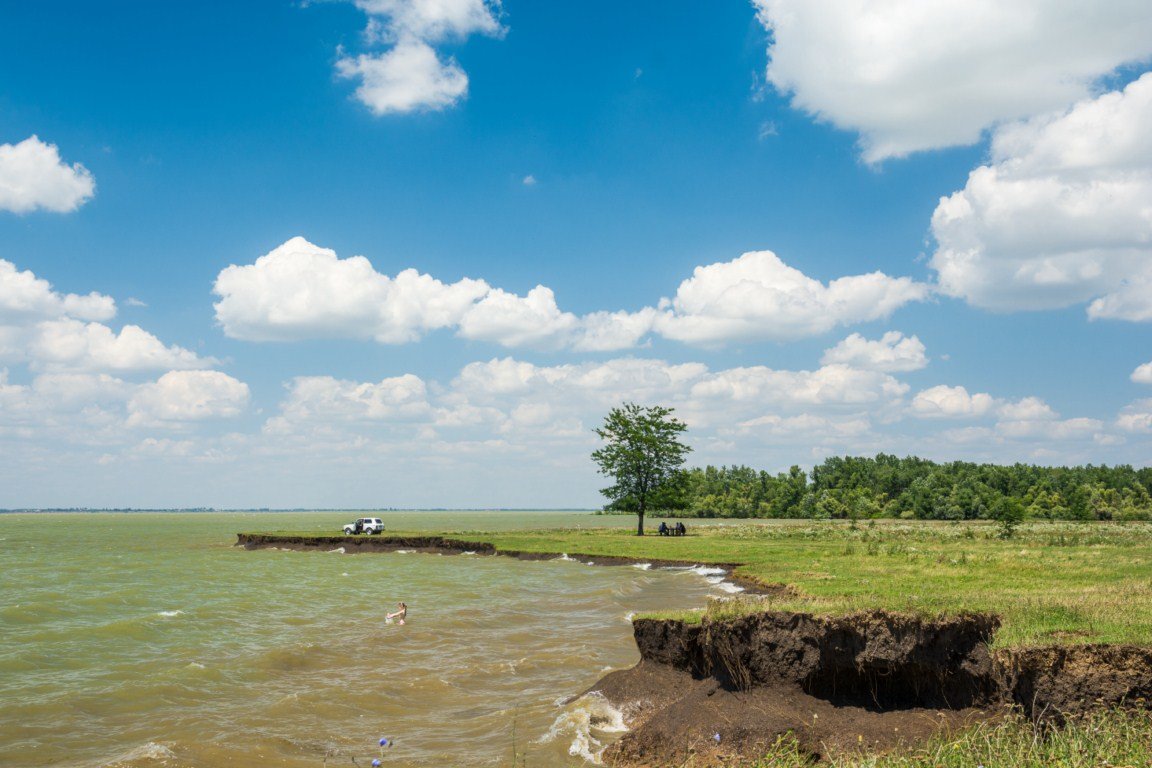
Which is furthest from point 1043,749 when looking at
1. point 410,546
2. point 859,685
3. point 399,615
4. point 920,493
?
point 920,493

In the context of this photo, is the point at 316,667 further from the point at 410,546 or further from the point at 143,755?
the point at 410,546

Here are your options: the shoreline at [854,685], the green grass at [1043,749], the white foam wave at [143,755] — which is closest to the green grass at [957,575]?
the shoreline at [854,685]

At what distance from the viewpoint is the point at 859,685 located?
39.5ft

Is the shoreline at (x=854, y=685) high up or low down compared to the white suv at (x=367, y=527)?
up

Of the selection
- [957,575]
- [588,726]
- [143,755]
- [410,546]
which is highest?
[957,575]

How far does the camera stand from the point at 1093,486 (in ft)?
445

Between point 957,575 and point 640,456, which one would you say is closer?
point 957,575

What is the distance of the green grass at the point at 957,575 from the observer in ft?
39.5

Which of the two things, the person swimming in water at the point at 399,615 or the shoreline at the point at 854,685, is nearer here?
the shoreline at the point at 854,685

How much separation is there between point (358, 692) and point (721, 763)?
35.5 ft

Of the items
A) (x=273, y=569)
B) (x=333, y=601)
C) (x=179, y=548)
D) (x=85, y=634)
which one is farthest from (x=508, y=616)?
(x=179, y=548)

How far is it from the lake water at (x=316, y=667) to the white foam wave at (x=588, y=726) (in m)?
0.05

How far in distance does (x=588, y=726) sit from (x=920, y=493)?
140 meters

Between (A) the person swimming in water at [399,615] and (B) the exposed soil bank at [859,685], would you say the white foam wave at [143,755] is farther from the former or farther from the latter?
(A) the person swimming in water at [399,615]
